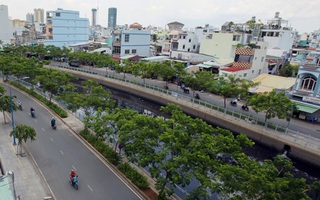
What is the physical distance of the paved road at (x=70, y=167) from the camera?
19.3 meters

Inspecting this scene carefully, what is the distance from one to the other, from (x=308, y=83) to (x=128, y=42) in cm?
5589

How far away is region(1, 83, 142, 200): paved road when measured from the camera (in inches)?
760

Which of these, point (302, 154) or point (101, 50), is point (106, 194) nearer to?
point (302, 154)

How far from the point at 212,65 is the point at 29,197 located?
50844 mm

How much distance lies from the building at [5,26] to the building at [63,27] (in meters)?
17.9

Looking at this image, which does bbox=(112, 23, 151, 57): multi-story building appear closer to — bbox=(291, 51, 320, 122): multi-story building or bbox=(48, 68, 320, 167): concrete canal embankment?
bbox=(48, 68, 320, 167): concrete canal embankment

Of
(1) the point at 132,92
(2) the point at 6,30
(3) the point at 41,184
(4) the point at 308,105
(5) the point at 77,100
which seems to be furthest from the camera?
(2) the point at 6,30

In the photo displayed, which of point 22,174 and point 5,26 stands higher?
point 5,26

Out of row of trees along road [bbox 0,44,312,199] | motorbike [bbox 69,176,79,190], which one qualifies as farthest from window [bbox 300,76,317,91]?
motorbike [bbox 69,176,79,190]

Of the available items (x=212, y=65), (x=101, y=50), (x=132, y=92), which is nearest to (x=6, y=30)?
(x=101, y=50)

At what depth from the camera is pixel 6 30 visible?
99.8 metres

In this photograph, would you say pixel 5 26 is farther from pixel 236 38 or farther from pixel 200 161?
pixel 200 161

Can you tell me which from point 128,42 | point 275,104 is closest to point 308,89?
point 275,104

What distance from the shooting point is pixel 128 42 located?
259 feet
